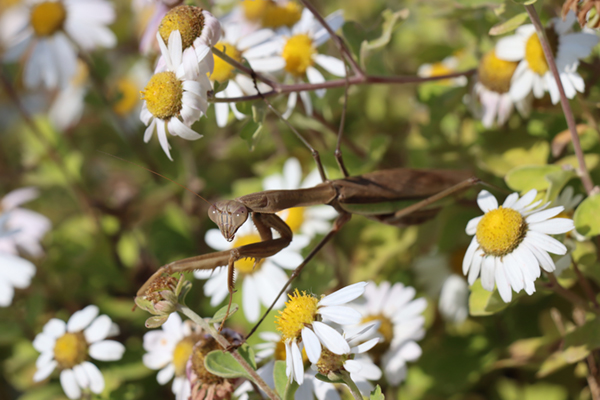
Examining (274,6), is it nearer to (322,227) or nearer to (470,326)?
(322,227)

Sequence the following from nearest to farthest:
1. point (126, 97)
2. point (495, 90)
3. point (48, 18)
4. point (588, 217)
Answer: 1. point (588, 217)
2. point (495, 90)
3. point (48, 18)
4. point (126, 97)

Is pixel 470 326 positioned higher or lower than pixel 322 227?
lower

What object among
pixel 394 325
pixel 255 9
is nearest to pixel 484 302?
pixel 394 325

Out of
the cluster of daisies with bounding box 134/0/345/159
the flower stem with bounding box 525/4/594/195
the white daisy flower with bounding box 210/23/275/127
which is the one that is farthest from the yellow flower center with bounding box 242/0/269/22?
the flower stem with bounding box 525/4/594/195

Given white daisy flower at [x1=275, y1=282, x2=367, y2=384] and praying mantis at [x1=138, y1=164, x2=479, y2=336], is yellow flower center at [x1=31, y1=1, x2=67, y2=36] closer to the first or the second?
praying mantis at [x1=138, y1=164, x2=479, y2=336]

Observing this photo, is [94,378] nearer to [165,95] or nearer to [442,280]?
[165,95]

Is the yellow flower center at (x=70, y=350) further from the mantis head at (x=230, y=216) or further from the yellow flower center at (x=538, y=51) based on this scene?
the yellow flower center at (x=538, y=51)

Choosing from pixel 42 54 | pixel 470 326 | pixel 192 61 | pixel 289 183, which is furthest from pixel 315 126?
pixel 42 54
